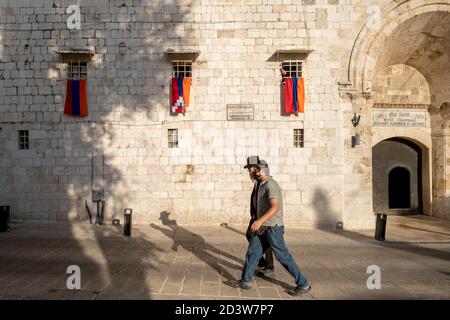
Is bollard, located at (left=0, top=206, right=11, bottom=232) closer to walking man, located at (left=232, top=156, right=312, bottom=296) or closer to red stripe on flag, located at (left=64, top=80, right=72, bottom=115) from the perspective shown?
red stripe on flag, located at (left=64, top=80, right=72, bottom=115)

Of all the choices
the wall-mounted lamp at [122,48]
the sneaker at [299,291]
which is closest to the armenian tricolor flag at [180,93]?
the wall-mounted lamp at [122,48]

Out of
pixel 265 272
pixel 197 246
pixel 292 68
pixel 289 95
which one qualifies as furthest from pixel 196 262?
pixel 292 68

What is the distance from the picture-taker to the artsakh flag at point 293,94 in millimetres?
11578

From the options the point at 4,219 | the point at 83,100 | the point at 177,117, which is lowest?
the point at 4,219

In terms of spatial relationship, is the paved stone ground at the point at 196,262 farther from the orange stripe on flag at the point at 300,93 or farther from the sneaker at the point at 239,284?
the orange stripe on flag at the point at 300,93

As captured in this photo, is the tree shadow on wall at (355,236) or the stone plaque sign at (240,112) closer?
the tree shadow on wall at (355,236)

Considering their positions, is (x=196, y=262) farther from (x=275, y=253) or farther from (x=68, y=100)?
(x=68, y=100)

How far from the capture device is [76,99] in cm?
1176

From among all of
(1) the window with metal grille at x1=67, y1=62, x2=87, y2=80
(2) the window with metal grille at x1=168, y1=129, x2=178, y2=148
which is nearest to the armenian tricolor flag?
(2) the window with metal grille at x1=168, y1=129, x2=178, y2=148

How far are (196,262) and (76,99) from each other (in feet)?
25.7

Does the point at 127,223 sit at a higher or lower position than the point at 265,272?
higher

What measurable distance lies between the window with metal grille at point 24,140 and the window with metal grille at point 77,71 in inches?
→ 102

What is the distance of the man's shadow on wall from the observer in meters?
7.10

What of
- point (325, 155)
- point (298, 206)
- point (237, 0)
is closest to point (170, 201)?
point (298, 206)
